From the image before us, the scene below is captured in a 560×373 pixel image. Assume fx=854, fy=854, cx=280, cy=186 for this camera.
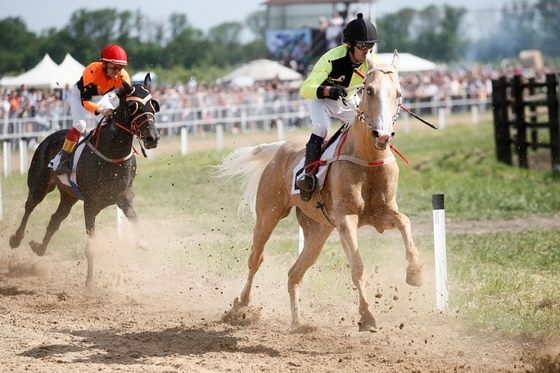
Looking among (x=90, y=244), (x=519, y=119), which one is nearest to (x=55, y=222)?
(x=90, y=244)

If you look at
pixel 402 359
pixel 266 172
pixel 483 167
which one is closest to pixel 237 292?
pixel 266 172

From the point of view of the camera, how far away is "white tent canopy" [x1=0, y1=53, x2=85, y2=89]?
629 inches

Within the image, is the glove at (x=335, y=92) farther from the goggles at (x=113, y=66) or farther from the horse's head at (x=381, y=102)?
the goggles at (x=113, y=66)

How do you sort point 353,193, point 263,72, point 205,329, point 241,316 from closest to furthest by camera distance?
point 353,193, point 205,329, point 241,316, point 263,72

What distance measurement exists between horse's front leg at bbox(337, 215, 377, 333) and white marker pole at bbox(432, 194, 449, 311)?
1396 millimetres

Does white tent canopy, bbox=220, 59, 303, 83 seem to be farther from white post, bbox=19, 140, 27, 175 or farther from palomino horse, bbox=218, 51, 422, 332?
palomino horse, bbox=218, 51, 422, 332

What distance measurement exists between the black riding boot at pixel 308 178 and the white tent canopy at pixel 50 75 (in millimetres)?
7341

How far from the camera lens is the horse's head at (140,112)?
9.66 m

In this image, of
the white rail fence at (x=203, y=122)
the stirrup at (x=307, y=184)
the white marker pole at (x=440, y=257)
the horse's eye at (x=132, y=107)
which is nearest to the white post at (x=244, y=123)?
the white rail fence at (x=203, y=122)

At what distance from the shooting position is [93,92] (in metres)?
10.4

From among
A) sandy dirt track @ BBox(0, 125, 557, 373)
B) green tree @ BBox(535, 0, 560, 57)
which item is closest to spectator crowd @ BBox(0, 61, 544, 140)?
sandy dirt track @ BBox(0, 125, 557, 373)

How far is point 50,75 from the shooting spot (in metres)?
19.8

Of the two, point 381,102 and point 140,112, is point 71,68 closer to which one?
point 140,112

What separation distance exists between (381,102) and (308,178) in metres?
1.30
